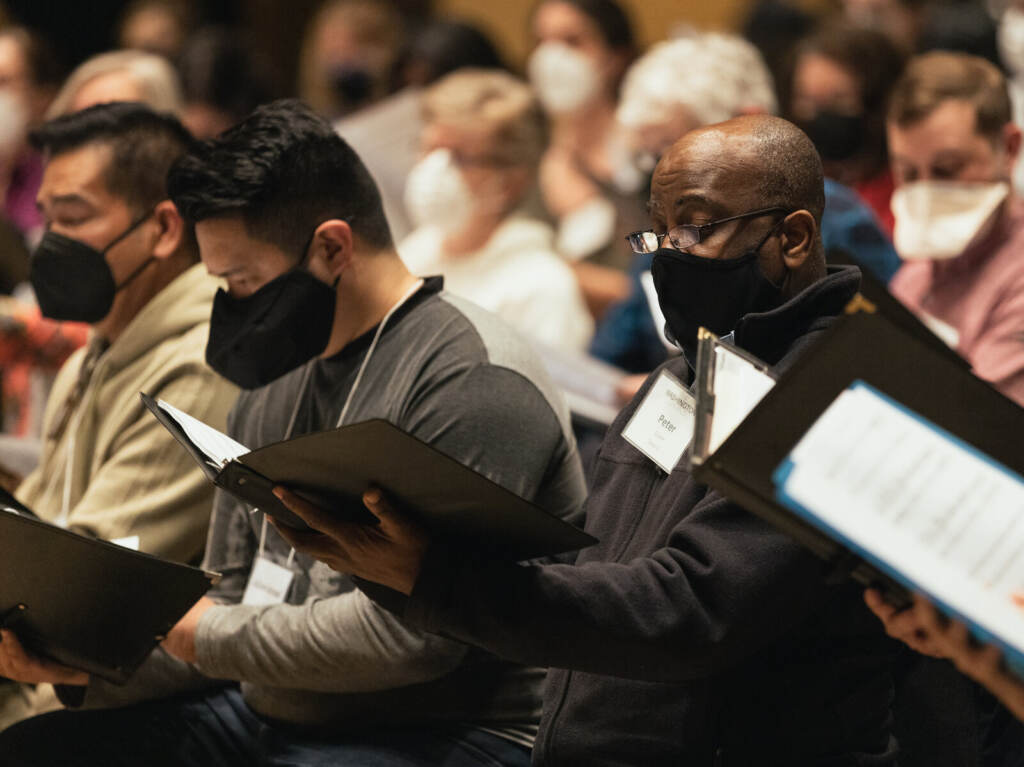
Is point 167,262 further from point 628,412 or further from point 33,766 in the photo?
point 628,412

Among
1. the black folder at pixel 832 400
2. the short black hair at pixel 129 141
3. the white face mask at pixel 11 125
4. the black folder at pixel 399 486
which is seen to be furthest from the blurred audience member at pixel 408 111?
the black folder at pixel 832 400

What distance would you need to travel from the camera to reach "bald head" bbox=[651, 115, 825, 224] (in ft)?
6.72

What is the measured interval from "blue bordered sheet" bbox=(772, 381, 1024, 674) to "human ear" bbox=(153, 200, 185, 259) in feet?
6.54

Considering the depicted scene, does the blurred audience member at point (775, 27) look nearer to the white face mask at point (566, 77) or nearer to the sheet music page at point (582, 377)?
the white face mask at point (566, 77)

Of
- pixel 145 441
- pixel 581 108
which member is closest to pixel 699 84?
pixel 581 108

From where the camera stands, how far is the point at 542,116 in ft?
15.2

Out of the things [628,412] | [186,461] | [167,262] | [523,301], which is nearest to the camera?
[628,412]

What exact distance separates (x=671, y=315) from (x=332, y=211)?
0.80 meters

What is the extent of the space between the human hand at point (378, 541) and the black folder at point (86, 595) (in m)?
0.48

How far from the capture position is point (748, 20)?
20.0ft

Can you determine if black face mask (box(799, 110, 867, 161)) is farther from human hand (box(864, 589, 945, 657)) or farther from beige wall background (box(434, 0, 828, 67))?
human hand (box(864, 589, 945, 657))

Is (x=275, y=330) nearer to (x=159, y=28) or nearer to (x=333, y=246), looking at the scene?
(x=333, y=246)

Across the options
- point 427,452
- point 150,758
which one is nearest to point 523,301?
point 150,758

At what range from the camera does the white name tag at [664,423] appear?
6.86 ft
